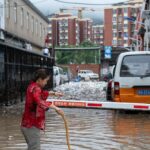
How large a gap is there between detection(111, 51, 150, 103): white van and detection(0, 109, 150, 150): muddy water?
0.63 meters

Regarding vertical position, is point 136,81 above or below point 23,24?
below

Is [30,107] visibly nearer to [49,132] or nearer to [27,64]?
[49,132]

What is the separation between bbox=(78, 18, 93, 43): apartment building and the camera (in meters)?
146

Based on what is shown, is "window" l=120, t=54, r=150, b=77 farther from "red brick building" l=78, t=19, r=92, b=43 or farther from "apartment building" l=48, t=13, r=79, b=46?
"red brick building" l=78, t=19, r=92, b=43

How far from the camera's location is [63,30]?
13375cm

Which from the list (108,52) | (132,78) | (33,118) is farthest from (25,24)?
(108,52)

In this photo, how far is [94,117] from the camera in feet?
49.8

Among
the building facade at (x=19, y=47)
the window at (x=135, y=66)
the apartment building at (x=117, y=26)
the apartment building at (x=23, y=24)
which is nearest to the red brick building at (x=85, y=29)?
the apartment building at (x=117, y=26)

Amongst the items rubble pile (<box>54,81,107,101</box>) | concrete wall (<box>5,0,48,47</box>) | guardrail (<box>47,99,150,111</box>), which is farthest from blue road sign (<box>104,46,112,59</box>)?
guardrail (<box>47,99,150,111</box>)

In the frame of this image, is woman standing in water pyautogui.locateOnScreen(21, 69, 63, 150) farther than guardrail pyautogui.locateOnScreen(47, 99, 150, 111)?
No

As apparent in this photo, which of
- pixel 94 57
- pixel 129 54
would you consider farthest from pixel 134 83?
pixel 94 57

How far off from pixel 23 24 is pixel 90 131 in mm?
33526

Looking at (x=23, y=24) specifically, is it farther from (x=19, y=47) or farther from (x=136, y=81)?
(x=136, y=81)

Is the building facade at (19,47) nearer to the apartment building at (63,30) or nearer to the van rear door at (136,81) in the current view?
the van rear door at (136,81)
